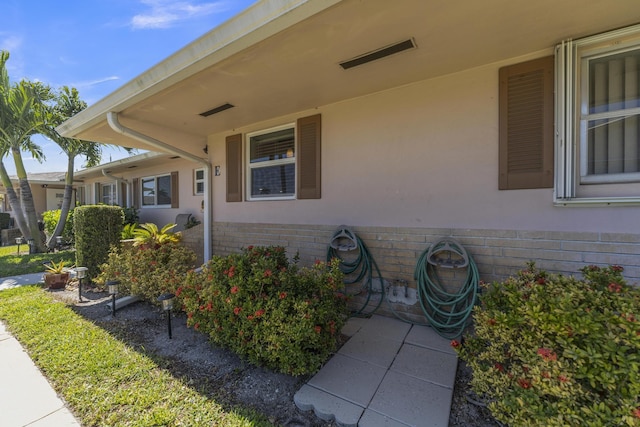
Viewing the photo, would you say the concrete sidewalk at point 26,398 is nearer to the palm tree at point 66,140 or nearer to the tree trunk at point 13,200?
the palm tree at point 66,140

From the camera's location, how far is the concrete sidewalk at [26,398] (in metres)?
1.90

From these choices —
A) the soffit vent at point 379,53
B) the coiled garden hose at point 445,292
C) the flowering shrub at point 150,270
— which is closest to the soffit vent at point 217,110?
the soffit vent at point 379,53

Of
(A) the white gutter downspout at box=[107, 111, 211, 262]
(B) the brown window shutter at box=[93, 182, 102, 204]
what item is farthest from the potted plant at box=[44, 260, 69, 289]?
(B) the brown window shutter at box=[93, 182, 102, 204]

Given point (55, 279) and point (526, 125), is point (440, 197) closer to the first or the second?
point (526, 125)

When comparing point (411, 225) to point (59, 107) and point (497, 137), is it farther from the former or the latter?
point (59, 107)

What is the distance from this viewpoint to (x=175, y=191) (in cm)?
815

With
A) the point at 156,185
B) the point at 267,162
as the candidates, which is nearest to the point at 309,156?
the point at 267,162

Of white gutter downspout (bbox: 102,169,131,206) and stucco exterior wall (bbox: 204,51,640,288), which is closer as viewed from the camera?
stucco exterior wall (bbox: 204,51,640,288)

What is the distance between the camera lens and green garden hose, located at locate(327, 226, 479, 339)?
286 cm

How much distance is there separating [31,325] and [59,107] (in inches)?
340

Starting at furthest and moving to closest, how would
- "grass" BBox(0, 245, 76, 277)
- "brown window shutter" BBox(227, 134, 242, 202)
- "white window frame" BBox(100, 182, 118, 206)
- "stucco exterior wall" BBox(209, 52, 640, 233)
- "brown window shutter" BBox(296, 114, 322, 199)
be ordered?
"white window frame" BBox(100, 182, 118, 206)
"grass" BBox(0, 245, 76, 277)
"brown window shutter" BBox(227, 134, 242, 202)
"brown window shutter" BBox(296, 114, 322, 199)
"stucco exterior wall" BBox(209, 52, 640, 233)

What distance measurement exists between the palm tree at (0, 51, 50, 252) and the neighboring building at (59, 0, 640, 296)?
17.8 ft

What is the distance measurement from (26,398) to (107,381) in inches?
21.6

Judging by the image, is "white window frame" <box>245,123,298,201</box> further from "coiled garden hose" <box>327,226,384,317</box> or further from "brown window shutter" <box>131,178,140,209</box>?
"brown window shutter" <box>131,178,140,209</box>
